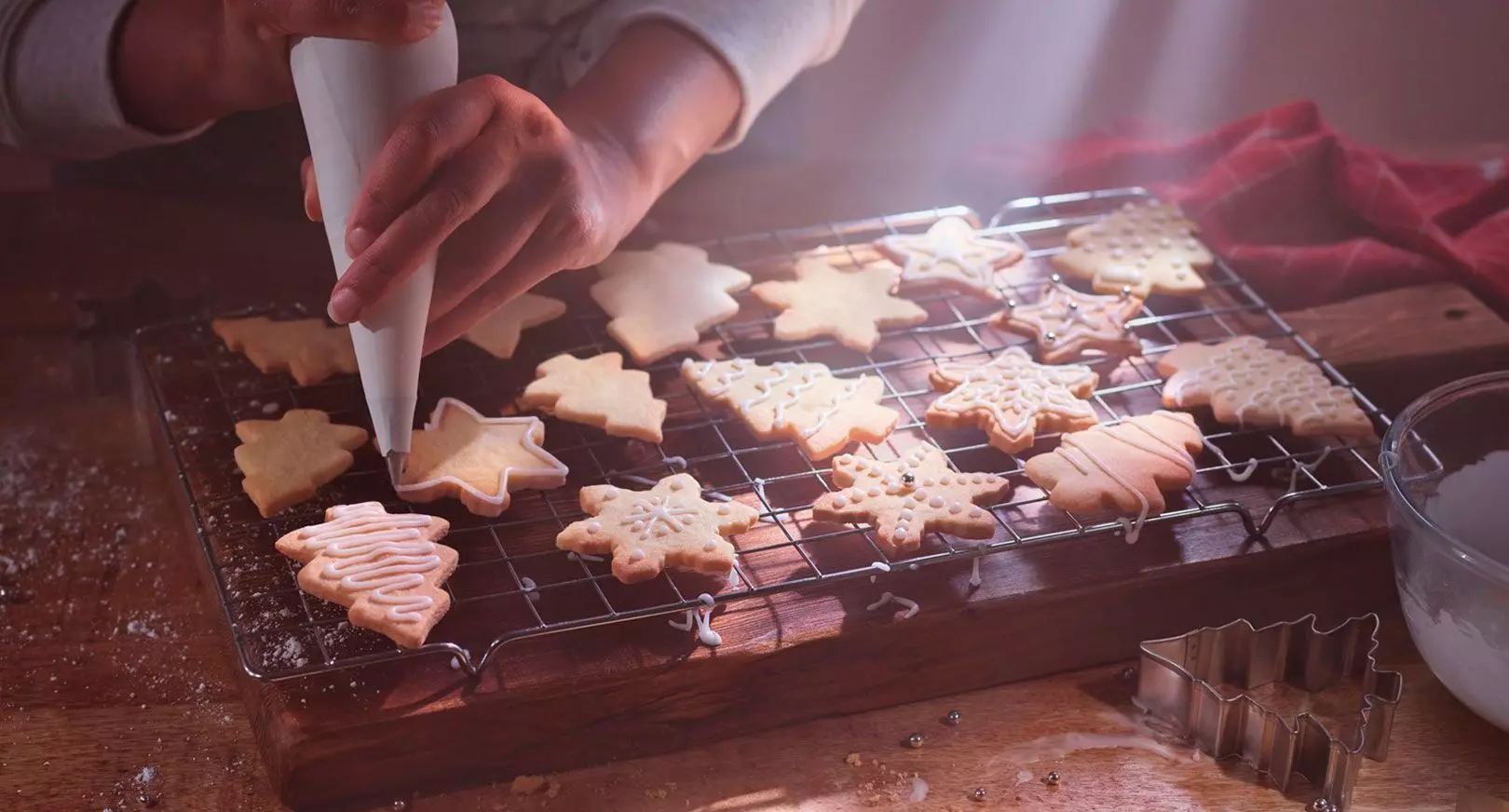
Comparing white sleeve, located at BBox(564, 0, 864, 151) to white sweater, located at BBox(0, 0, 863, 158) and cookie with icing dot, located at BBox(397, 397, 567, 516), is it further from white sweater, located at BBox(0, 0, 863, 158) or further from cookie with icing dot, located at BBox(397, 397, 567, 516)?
cookie with icing dot, located at BBox(397, 397, 567, 516)

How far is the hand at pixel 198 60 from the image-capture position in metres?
1.21

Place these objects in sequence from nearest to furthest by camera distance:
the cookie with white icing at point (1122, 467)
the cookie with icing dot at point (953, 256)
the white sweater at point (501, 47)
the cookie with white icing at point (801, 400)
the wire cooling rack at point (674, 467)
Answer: the wire cooling rack at point (674, 467), the cookie with white icing at point (1122, 467), the cookie with white icing at point (801, 400), the white sweater at point (501, 47), the cookie with icing dot at point (953, 256)

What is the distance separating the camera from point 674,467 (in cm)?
141

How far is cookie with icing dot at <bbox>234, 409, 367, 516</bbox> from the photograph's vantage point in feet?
4.35

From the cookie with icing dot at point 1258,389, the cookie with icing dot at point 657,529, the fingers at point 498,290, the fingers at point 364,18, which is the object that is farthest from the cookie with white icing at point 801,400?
the fingers at point 364,18

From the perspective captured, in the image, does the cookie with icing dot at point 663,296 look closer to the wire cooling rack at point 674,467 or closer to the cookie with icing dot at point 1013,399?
the wire cooling rack at point 674,467

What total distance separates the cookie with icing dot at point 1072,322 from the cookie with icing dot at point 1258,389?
0.07 metres

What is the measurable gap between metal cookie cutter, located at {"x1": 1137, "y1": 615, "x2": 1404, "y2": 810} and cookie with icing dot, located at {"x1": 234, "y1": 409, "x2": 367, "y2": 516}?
0.79 m

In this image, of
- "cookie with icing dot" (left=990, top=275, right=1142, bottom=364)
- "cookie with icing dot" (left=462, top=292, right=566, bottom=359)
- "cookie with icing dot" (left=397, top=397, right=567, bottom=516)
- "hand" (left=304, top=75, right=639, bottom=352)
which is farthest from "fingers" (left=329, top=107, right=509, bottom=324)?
"cookie with icing dot" (left=990, top=275, right=1142, bottom=364)

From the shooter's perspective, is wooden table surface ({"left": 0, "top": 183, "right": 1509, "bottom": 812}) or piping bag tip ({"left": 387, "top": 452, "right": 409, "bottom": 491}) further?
piping bag tip ({"left": 387, "top": 452, "right": 409, "bottom": 491})

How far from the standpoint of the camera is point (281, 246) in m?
1.84

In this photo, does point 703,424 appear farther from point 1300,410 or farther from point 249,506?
point 1300,410

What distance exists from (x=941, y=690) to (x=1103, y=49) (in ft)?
5.17

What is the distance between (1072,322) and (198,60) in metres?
1.00
